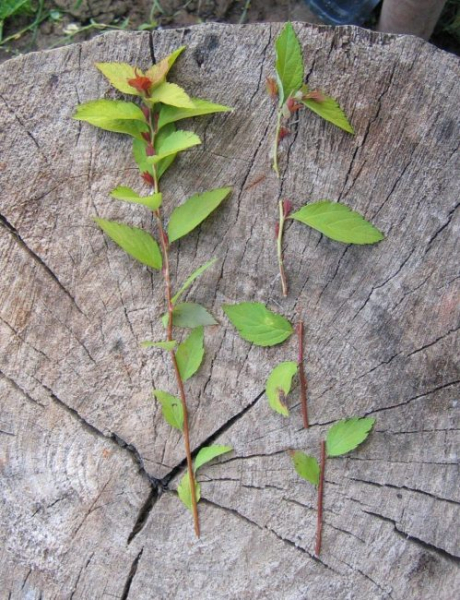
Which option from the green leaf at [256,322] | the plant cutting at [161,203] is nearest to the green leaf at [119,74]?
the plant cutting at [161,203]

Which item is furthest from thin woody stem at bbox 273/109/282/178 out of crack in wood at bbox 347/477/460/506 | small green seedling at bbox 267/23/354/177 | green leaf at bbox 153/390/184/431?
crack in wood at bbox 347/477/460/506

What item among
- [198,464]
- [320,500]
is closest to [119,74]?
[198,464]

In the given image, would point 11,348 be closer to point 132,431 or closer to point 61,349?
point 61,349

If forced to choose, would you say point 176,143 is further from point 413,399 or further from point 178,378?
point 413,399

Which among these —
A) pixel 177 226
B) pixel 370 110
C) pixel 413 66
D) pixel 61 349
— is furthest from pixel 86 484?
pixel 413 66

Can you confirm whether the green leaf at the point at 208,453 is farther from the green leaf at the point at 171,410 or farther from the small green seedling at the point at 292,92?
the small green seedling at the point at 292,92
